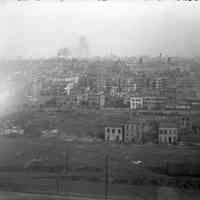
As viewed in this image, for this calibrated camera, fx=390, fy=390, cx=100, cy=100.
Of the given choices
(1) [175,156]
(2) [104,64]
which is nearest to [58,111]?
(2) [104,64]

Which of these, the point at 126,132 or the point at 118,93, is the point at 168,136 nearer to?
the point at 126,132

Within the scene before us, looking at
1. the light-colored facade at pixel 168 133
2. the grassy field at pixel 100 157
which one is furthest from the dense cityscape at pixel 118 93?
the grassy field at pixel 100 157

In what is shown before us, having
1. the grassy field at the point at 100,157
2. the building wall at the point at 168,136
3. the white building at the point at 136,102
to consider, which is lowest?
the grassy field at the point at 100,157

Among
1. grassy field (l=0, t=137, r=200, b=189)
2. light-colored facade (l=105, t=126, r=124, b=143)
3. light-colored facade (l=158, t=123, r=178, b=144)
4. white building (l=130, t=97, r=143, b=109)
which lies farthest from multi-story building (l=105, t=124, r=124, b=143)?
light-colored facade (l=158, t=123, r=178, b=144)

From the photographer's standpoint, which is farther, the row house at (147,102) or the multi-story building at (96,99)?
the multi-story building at (96,99)

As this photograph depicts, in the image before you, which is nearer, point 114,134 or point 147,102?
point 114,134

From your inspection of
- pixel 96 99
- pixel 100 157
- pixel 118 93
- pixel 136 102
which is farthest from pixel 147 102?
pixel 100 157

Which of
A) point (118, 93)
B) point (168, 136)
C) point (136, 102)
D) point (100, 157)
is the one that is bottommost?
point (100, 157)

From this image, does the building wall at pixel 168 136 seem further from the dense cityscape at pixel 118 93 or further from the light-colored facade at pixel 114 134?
the light-colored facade at pixel 114 134

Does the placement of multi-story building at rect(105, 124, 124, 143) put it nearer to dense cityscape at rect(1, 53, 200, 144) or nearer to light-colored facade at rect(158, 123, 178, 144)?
dense cityscape at rect(1, 53, 200, 144)

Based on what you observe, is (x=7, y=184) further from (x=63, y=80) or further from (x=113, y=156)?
(x=63, y=80)
